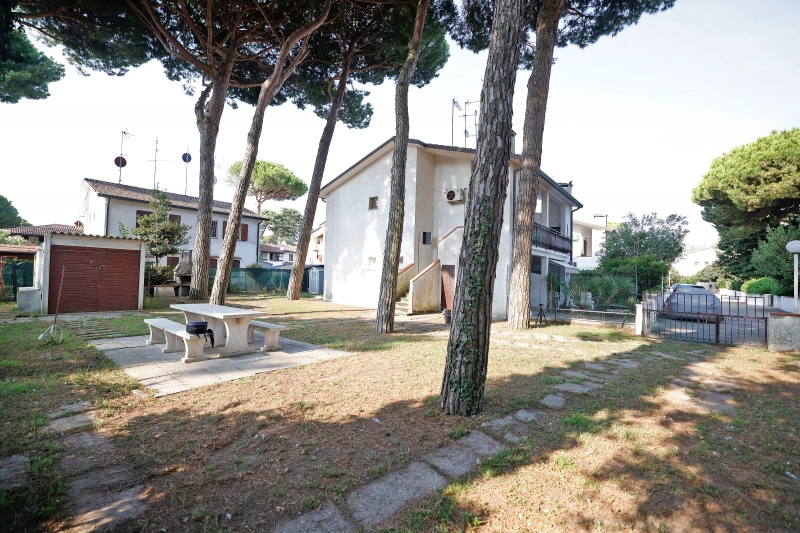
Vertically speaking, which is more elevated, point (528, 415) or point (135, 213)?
point (135, 213)

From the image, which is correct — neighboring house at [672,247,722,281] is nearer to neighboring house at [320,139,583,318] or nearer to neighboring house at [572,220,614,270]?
neighboring house at [572,220,614,270]

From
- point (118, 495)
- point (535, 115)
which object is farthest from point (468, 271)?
point (535, 115)

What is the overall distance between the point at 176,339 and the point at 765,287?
87.8 ft

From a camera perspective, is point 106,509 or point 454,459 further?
point 454,459

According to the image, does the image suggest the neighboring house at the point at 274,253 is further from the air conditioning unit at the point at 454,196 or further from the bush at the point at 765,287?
the bush at the point at 765,287

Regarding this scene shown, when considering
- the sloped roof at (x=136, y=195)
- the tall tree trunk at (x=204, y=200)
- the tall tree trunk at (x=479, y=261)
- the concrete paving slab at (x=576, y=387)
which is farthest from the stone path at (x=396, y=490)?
the sloped roof at (x=136, y=195)

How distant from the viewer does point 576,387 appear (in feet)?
16.8

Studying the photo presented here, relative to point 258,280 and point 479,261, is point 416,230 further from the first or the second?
point 258,280

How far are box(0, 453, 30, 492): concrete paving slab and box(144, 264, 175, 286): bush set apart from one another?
1551cm

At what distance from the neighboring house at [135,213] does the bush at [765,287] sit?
28265 mm

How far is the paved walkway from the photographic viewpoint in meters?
5.03

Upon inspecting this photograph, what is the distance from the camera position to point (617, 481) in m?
2.79

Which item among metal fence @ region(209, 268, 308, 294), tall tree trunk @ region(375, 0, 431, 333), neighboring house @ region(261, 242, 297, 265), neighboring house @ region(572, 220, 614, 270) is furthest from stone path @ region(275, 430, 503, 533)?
neighboring house @ region(261, 242, 297, 265)

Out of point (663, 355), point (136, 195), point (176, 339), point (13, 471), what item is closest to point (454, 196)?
point (663, 355)
